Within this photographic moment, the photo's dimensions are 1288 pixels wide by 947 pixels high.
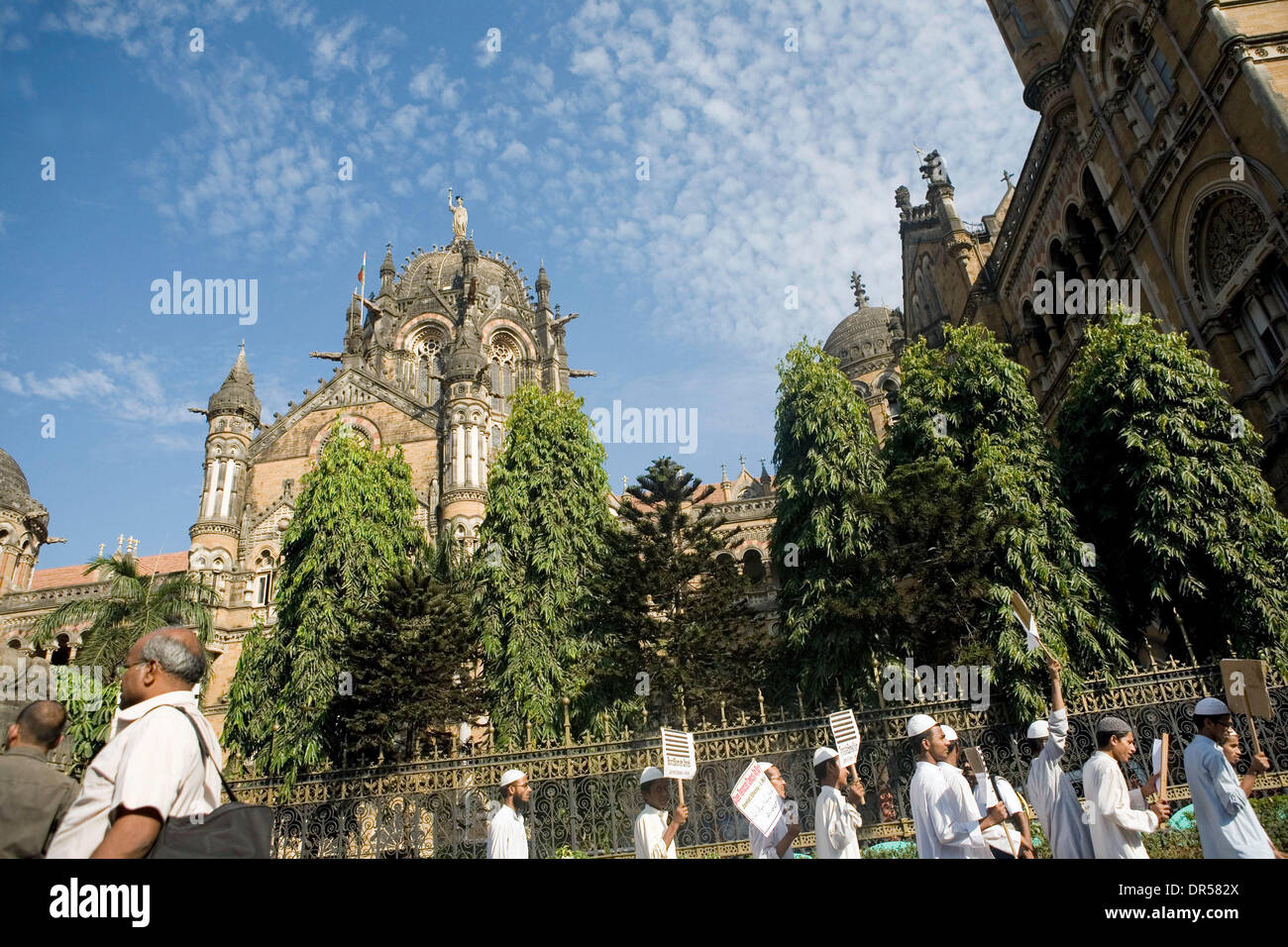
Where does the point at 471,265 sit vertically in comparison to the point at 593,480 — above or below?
above

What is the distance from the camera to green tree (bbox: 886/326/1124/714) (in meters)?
14.3

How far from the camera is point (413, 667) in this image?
1730cm

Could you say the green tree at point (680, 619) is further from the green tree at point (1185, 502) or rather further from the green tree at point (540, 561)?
the green tree at point (1185, 502)

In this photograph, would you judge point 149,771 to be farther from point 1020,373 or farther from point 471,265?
point 471,265

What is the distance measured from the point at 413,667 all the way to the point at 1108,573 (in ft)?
50.6

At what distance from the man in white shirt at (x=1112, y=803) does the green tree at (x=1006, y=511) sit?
844 centimetres

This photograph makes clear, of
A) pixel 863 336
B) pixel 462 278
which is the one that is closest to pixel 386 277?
pixel 462 278

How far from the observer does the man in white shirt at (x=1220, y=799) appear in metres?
4.88

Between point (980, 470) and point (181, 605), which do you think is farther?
point (181, 605)

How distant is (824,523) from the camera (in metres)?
17.2

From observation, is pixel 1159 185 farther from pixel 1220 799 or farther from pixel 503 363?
pixel 503 363

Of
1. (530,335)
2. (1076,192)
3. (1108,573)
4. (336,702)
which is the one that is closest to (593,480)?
(336,702)

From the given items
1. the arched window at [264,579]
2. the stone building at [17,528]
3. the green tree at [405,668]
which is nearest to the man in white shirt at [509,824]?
the green tree at [405,668]

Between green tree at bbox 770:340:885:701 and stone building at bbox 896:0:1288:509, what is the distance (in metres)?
7.01
